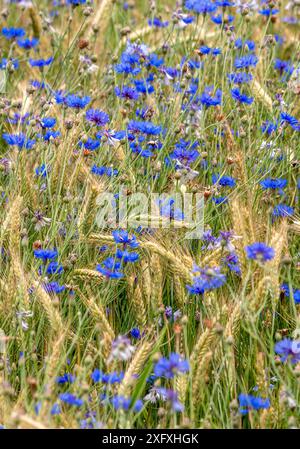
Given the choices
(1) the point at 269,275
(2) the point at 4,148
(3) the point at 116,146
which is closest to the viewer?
(1) the point at 269,275

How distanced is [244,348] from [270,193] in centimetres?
77

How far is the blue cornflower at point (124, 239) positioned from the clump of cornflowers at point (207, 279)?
279 mm

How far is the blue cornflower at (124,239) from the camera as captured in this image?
9.44ft

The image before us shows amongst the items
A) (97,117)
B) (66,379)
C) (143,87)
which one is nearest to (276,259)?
(66,379)

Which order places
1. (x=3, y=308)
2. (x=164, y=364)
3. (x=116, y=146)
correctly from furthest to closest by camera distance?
(x=116, y=146), (x=3, y=308), (x=164, y=364)

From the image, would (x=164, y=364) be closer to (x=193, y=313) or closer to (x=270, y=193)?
(x=193, y=313)

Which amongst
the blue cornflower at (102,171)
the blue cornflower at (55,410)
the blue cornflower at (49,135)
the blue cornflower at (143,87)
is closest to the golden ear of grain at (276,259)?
the blue cornflower at (55,410)

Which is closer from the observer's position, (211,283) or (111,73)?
(211,283)

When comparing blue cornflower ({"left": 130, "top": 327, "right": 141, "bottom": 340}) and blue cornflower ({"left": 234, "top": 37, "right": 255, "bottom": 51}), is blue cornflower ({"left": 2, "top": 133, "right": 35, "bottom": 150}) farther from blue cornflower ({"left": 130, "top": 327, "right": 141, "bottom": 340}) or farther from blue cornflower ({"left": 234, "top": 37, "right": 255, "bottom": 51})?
blue cornflower ({"left": 234, "top": 37, "right": 255, "bottom": 51})

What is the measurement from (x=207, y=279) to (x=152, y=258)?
300 millimetres

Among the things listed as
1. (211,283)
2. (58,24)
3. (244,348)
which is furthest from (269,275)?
(58,24)

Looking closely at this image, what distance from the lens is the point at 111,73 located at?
4211 millimetres

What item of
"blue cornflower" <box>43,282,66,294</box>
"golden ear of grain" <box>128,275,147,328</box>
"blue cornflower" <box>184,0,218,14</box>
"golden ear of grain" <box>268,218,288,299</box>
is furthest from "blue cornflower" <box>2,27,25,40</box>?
"golden ear of grain" <box>268,218,288,299</box>

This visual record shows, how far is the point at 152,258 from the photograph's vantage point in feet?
9.16
